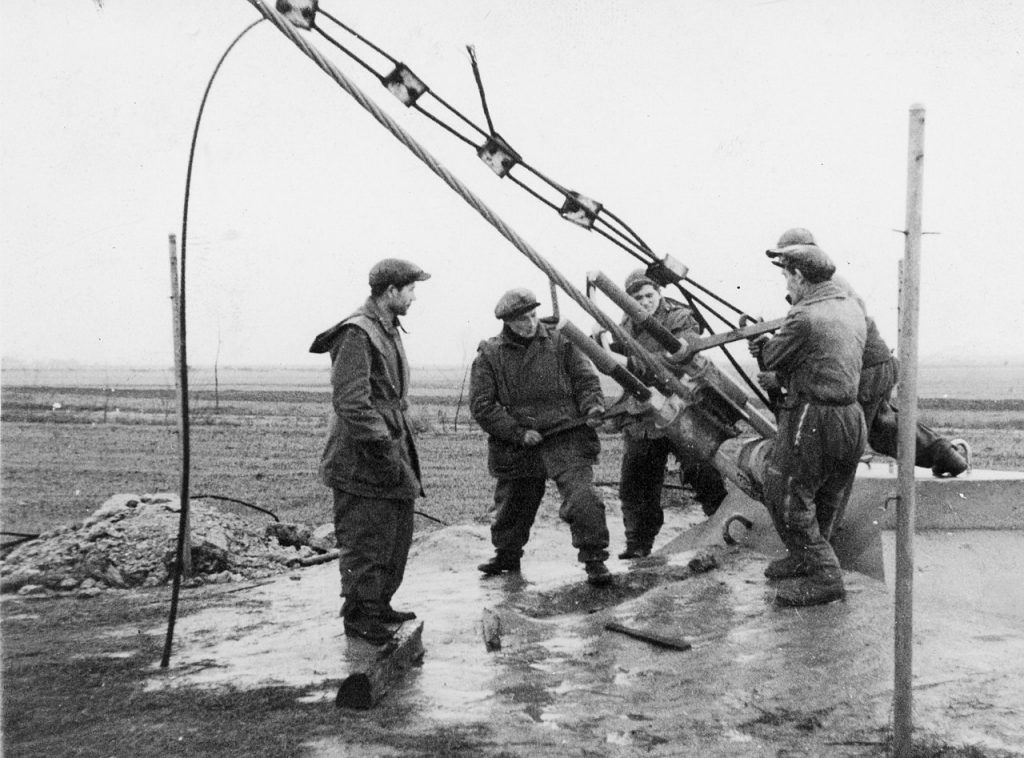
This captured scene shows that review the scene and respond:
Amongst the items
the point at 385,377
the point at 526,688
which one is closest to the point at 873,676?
the point at 526,688

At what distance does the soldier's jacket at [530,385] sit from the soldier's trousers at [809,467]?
56.5 inches

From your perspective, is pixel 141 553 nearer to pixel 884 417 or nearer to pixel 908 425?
pixel 884 417

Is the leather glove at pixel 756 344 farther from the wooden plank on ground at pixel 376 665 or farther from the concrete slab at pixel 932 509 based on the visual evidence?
the wooden plank on ground at pixel 376 665

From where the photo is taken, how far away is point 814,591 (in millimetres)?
5434

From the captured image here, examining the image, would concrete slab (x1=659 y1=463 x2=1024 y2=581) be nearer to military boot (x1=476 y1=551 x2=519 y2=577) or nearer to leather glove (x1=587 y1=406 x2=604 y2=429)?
leather glove (x1=587 y1=406 x2=604 y2=429)

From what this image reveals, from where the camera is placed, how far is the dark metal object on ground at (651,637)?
4934 millimetres

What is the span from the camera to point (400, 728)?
157 inches

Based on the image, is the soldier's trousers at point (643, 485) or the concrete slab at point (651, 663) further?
the soldier's trousers at point (643, 485)

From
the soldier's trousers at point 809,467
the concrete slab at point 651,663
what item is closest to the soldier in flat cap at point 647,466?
the concrete slab at point 651,663

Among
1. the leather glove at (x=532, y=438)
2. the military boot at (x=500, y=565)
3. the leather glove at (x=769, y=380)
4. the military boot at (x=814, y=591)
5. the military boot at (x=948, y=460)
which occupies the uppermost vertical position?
the leather glove at (x=769, y=380)

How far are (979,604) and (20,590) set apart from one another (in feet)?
20.4

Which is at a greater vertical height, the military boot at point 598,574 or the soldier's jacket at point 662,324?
the soldier's jacket at point 662,324

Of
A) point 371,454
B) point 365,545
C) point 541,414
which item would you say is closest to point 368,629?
point 365,545

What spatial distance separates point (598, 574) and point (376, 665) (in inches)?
94.2
